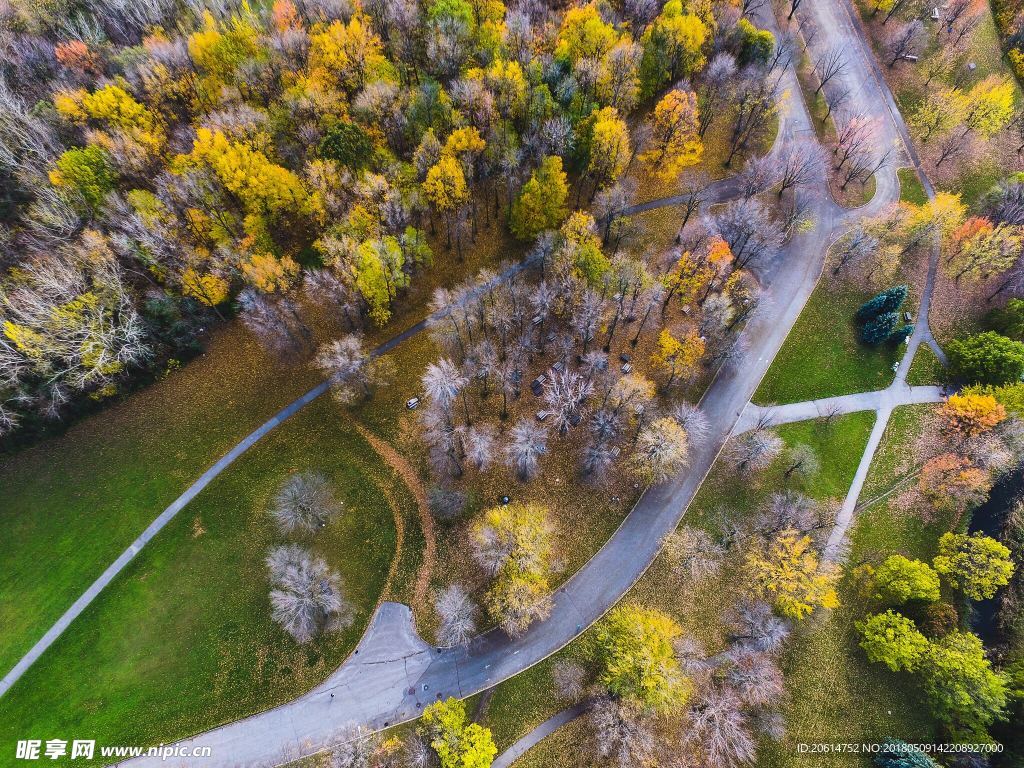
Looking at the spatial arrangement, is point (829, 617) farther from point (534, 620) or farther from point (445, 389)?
point (445, 389)

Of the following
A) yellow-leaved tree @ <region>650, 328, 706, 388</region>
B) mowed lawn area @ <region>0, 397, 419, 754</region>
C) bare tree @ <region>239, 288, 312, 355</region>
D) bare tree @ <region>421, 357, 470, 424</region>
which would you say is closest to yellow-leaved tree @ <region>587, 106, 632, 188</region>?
yellow-leaved tree @ <region>650, 328, 706, 388</region>

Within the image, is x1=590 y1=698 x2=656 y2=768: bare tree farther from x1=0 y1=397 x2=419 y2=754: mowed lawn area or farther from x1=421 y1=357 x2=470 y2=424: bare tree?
x1=421 y1=357 x2=470 y2=424: bare tree

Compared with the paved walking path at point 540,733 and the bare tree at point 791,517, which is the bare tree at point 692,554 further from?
the paved walking path at point 540,733

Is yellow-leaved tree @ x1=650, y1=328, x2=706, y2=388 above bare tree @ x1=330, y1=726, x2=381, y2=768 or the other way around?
above

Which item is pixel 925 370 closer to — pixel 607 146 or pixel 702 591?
pixel 702 591

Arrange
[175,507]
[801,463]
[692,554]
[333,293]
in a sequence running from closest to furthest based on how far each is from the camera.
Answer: [692,554], [175,507], [801,463], [333,293]

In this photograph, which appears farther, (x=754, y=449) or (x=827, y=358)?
(x=827, y=358)

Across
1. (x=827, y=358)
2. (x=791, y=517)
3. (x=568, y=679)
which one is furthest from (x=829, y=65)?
(x=568, y=679)
